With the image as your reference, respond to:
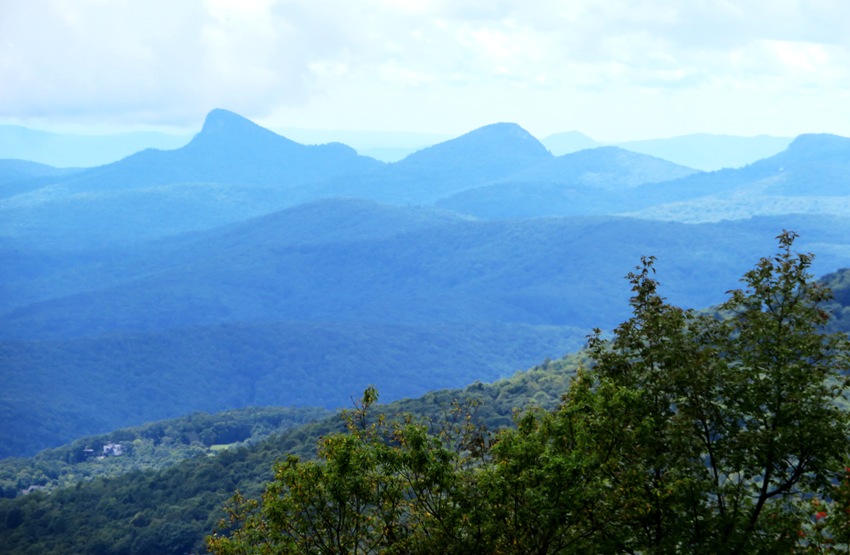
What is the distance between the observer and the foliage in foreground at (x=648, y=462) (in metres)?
16.8

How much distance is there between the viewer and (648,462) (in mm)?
17203

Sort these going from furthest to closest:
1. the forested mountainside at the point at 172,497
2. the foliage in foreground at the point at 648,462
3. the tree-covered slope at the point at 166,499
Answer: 1. the forested mountainside at the point at 172,497
2. the tree-covered slope at the point at 166,499
3. the foliage in foreground at the point at 648,462

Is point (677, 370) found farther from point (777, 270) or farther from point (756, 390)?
point (777, 270)

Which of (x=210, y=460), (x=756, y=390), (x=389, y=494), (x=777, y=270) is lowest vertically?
(x=210, y=460)

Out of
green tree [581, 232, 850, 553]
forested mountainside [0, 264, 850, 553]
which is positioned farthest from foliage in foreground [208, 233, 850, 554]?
forested mountainside [0, 264, 850, 553]

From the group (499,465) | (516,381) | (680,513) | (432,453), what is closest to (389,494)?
(432,453)

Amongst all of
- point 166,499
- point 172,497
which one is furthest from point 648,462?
point 166,499

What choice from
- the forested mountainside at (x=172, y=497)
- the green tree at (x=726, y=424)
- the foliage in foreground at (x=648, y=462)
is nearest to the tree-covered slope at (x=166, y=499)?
the forested mountainside at (x=172, y=497)

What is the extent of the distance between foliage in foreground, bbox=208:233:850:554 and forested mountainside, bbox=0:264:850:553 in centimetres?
6011

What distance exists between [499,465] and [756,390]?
180 inches

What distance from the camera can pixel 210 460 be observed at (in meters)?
103

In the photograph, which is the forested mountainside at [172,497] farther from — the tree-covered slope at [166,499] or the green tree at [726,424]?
the green tree at [726,424]

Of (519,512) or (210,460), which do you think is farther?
(210,460)

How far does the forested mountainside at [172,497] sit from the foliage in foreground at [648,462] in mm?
60108
